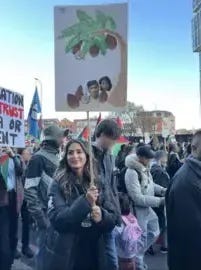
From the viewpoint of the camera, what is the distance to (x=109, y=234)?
4.05 m

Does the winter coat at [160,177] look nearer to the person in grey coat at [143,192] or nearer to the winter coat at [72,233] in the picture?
the person in grey coat at [143,192]

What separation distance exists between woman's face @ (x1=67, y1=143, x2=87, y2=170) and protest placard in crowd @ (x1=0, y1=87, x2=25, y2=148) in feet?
5.08

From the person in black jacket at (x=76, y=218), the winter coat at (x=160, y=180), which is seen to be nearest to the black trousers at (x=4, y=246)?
the person in black jacket at (x=76, y=218)

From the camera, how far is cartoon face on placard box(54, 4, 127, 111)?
4023mm

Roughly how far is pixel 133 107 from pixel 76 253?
64.2 metres

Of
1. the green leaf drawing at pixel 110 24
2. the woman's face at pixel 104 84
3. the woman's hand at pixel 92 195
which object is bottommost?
the woman's hand at pixel 92 195

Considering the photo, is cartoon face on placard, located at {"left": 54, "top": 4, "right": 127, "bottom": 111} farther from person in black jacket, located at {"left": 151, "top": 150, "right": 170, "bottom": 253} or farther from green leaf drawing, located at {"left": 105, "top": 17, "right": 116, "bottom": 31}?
person in black jacket, located at {"left": 151, "top": 150, "right": 170, "bottom": 253}

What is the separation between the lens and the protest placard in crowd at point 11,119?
5.46 metres

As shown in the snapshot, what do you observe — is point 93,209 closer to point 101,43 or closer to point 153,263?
point 101,43

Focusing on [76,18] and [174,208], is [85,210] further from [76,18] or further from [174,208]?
[76,18]

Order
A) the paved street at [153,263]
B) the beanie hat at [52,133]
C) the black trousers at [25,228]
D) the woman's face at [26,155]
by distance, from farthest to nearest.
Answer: the woman's face at [26,155], the black trousers at [25,228], the paved street at [153,263], the beanie hat at [52,133]

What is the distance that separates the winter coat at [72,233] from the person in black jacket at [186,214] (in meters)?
0.43

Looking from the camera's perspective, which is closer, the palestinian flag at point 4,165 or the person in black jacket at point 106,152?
the person in black jacket at point 106,152

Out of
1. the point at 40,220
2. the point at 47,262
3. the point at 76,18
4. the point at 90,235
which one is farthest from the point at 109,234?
the point at 76,18
